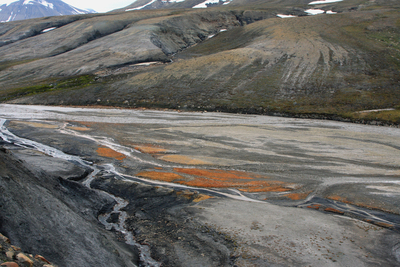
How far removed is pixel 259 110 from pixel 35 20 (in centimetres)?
Result: 8175

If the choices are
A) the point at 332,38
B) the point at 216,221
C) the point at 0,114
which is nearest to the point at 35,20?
the point at 0,114

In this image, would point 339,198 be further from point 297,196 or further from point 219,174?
point 219,174

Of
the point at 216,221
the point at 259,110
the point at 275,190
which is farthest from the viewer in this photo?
the point at 259,110

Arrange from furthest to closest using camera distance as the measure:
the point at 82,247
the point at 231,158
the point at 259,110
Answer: the point at 259,110, the point at 231,158, the point at 82,247

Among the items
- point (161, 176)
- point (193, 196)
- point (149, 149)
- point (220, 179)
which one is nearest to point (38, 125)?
point (149, 149)

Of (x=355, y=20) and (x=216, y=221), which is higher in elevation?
(x=355, y=20)

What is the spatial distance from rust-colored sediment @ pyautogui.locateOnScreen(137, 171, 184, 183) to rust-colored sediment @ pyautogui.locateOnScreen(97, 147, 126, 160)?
9.44 ft

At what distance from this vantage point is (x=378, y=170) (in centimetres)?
1466

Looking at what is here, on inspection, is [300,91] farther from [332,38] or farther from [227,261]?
[227,261]

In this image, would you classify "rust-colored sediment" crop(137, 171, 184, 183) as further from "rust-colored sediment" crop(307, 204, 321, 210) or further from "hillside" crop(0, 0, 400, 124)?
"hillside" crop(0, 0, 400, 124)

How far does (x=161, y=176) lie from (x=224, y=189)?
3171mm

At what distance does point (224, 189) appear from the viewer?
12781mm

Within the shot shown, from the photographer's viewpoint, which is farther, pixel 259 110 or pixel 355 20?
pixel 355 20

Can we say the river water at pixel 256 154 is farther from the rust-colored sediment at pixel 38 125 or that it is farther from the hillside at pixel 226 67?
the hillside at pixel 226 67
